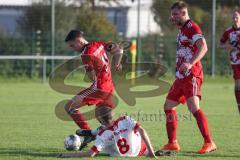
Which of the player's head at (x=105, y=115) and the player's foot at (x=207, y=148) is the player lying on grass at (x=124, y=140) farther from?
the player's foot at (x=207, y=148)

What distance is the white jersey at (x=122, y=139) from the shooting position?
920 cm

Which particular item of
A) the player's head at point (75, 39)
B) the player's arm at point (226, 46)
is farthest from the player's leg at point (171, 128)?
the player's arm at point (226, 46)

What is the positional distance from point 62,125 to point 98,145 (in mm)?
4557

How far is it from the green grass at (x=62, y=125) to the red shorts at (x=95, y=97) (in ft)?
2.60

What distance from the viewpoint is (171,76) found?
30.6 meters

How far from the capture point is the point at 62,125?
13547 mm

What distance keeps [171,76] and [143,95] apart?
9064mm

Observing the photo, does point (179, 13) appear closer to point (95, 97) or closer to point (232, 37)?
point (95, 97)

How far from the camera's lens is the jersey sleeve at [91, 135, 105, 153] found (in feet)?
29.6

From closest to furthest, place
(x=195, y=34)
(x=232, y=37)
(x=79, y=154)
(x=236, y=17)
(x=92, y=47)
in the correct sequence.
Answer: (x=79, y=154), (x=195, y=34), (x=92, y=47), (x=236, y=17), (x=232, y=37)

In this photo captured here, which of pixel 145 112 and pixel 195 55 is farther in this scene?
pixel 145 112

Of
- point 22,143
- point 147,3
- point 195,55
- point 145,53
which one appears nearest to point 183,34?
point 195,55

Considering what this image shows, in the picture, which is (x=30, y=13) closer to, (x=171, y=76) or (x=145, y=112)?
(x=171, y=76)

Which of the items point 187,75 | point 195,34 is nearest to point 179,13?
point 195,34
